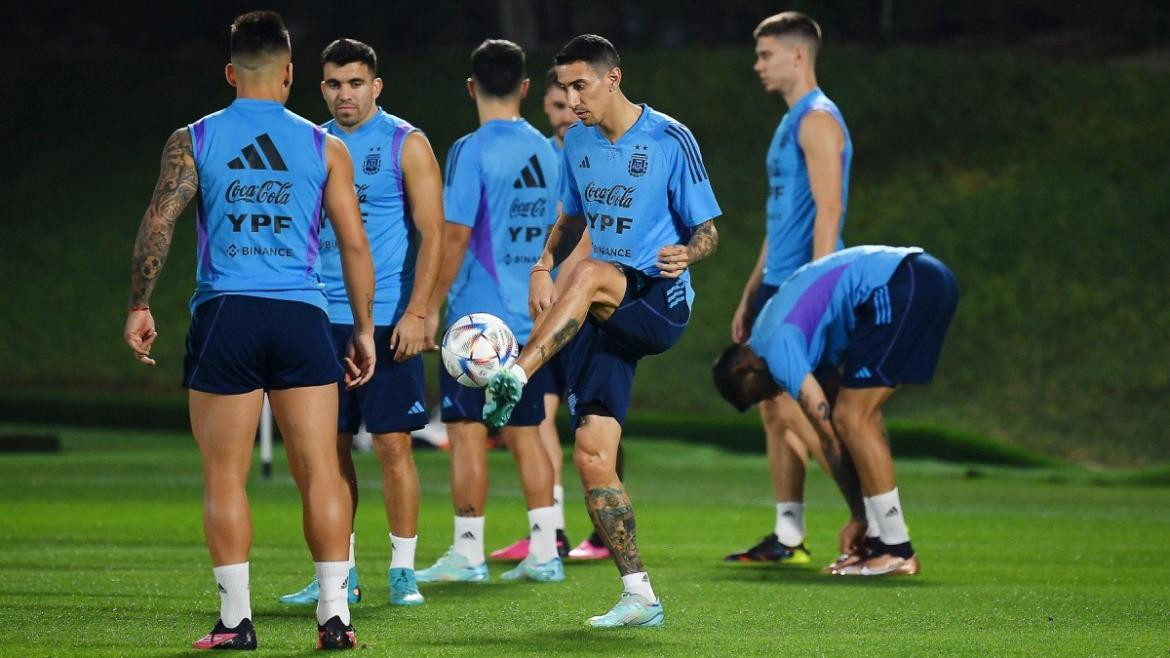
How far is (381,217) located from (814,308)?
2129 mm

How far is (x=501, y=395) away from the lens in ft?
18.8

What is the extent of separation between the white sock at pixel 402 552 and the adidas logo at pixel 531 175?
1917mm

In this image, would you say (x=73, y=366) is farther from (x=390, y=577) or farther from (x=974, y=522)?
(x=390, y=577)

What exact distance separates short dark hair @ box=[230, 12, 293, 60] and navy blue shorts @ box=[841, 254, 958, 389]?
366 centimetres

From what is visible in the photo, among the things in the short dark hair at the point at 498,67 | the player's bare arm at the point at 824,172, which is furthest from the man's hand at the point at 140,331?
the player's bare arm at the point at 824,172

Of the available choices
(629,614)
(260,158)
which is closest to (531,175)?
(629,614)

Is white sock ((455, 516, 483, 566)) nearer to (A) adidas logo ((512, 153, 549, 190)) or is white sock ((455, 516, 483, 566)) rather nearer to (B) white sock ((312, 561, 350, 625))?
(A) adidas logo ((512, 153, 549, 190))

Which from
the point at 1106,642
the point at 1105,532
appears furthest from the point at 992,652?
the point at 1105,532

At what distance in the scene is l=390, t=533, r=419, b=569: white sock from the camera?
23.2 ft

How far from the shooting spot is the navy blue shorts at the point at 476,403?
7941 mm

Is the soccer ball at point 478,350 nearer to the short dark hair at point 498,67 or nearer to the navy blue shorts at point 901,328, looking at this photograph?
the short dark hair at point 498,67

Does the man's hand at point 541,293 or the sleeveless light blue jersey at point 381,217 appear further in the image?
the sleeveless light blue jersey at point 381,217

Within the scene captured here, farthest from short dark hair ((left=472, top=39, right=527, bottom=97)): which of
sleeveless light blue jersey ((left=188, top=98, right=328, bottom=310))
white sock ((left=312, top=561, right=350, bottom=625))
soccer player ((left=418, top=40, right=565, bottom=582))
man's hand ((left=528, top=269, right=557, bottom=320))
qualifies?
white sock ((left=312, top=561, right=350, bottom=625))

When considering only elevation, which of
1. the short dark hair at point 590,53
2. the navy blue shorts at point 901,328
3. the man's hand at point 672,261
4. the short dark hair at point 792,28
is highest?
the short dark hair at point 792,28
